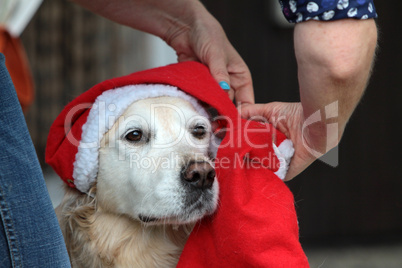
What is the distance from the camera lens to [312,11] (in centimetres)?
158

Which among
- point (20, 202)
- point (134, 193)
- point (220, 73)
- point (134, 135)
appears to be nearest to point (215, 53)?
point (220, 73)

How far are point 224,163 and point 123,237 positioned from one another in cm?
59

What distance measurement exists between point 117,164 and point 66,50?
4.63 metres

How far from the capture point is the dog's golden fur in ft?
7.33

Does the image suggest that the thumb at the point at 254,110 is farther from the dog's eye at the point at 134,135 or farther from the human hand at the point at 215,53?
the dog's eye at the point at 134,135

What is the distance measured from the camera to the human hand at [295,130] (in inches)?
77.6

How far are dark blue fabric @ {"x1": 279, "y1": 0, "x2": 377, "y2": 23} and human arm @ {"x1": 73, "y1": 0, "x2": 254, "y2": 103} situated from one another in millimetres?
714

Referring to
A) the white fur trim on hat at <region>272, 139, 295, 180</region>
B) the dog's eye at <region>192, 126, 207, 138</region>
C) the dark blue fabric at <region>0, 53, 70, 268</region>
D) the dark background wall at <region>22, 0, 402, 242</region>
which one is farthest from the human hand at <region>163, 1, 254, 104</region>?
the dark background wall at <region>22, 0, 402, 242</region>

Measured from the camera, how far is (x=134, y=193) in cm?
212

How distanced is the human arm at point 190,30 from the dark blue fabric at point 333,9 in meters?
0.71

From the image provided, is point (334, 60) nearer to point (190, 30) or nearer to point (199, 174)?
point (199, 174)

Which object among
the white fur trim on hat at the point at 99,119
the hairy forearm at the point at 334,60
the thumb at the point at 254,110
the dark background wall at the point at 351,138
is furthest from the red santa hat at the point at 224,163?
the dark background wall at the point at 351,138

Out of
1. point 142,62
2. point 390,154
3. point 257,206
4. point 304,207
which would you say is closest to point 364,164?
point 390,154

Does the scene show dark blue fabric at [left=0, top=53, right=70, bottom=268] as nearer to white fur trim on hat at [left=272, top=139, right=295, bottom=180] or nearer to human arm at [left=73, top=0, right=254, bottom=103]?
white fur trim on hat at [left=272, top=139, right=295, bottom=180]
